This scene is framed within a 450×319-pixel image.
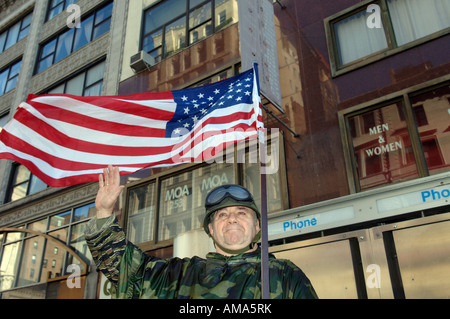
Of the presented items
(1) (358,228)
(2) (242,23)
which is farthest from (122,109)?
(1) (358,228)

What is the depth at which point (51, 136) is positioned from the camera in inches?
239

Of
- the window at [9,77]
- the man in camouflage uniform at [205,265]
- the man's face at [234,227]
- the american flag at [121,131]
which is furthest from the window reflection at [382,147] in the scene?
the window at [9,77]

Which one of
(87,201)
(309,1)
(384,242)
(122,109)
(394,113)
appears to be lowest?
(384,242)

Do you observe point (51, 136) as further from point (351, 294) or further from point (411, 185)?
point (411, 185)

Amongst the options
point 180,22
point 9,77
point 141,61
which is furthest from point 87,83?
point 9,77

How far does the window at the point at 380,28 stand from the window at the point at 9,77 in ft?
58.6

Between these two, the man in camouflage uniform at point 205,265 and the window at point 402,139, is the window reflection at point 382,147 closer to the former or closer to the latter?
the window at point 402,139

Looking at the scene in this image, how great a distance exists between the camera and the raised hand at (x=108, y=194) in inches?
124

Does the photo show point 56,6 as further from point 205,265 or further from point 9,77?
point 205,265

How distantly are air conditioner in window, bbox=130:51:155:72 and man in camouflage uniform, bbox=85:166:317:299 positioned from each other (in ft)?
37.8

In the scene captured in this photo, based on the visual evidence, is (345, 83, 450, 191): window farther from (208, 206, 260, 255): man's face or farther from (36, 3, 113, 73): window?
(36, 3, 113, 73): window

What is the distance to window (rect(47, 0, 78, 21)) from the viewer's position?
2133cm
